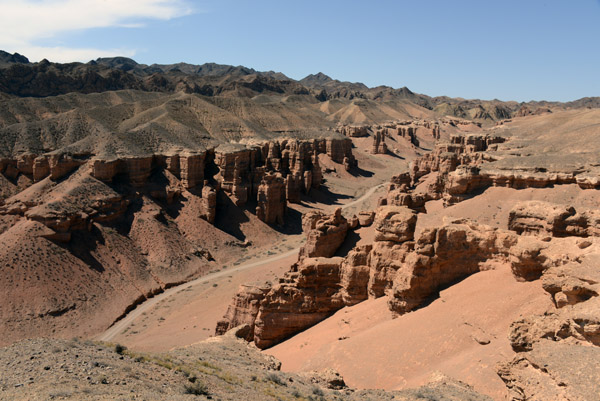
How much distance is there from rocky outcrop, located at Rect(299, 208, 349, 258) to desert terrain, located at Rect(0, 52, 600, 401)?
16 cm

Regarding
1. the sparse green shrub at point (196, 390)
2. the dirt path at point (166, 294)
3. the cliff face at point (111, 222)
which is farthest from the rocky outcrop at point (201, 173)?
the sparse green shrub at point (196, 390)

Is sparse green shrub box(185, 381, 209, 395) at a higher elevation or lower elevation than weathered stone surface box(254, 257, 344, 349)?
higher

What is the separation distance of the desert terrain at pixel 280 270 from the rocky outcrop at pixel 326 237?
159 millimetres

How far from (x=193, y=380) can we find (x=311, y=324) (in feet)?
42.8

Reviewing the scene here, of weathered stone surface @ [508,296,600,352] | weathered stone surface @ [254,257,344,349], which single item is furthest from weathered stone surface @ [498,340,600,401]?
weathered stone surface @ [254,257,344,349]

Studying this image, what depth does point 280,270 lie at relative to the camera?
140 feet

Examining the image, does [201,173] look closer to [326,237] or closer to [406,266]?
[326,237]

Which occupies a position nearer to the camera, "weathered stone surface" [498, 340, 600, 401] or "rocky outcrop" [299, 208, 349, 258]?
"weathered stone surface" [498, 340, 600, 401]

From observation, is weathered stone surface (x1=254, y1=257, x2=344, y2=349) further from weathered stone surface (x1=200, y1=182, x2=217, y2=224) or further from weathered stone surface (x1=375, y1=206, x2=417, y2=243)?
weathered stone surface (x1=200, y1=182, x2=217, y2=224)

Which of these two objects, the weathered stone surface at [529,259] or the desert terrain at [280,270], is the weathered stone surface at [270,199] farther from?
the weathered stone surface at [529,259]

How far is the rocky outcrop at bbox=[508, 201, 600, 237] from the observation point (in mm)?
22391

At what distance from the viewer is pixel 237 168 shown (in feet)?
191

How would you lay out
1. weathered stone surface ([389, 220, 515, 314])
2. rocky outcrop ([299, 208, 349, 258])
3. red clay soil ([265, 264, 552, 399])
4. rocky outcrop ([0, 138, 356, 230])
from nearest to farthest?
red clay soil ([265, 264, 552, 399])
weathered stone surface ([389, 220, 515, 314])
rocky outcrop ([299, 208, 349, 258])
rocky outcrop ([0, 138, 356, 230])

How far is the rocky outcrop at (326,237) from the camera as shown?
3072 centimetres
